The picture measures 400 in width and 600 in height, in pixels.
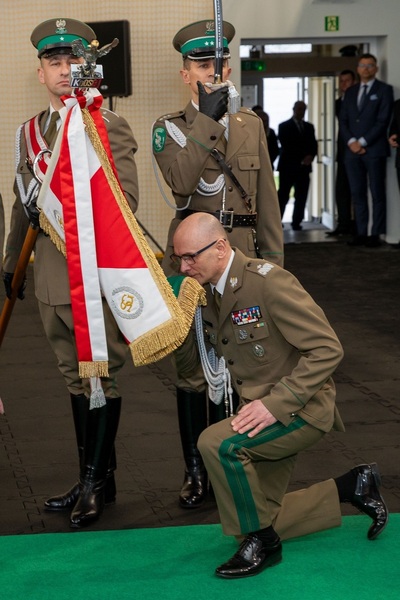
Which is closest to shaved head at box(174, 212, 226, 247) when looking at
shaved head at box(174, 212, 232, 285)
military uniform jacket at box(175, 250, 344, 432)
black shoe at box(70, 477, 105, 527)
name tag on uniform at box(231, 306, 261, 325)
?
shaved head at box(174, 212, 232, 285)

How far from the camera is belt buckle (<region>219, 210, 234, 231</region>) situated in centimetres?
396

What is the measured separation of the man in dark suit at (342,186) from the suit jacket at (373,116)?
608 millimetres

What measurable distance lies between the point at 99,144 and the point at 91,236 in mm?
295

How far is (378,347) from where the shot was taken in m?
6.60

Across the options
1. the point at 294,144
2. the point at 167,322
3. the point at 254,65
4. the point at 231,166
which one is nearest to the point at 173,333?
the point at 167,322

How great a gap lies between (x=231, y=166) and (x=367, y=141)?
6.97 metres

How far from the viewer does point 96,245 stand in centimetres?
354

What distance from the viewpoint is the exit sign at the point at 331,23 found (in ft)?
35.4

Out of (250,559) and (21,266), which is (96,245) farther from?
(250,559)

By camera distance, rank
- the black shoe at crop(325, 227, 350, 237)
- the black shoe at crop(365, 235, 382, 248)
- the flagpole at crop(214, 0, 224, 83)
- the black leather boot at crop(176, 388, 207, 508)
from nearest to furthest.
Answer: the flagpole at crop(214, 0, 224, 83) → the black leather boot at crop(176, 388, 207, 508) → the black shoe at crop(365, 235, 382, 248) → the black shoe at crop(325, 227, 350, 237)

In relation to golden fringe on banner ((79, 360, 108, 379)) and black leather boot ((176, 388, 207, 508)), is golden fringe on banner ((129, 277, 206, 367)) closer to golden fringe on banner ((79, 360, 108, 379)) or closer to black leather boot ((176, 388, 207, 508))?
golden fringe on banner ((79, 360, 108, 379))

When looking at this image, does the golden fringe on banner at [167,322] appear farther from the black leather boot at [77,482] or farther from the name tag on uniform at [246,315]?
the black leather boot at [77,482]

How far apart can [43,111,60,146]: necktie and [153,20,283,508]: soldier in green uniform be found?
415mm

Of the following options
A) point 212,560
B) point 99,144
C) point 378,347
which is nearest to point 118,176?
point 99,144
